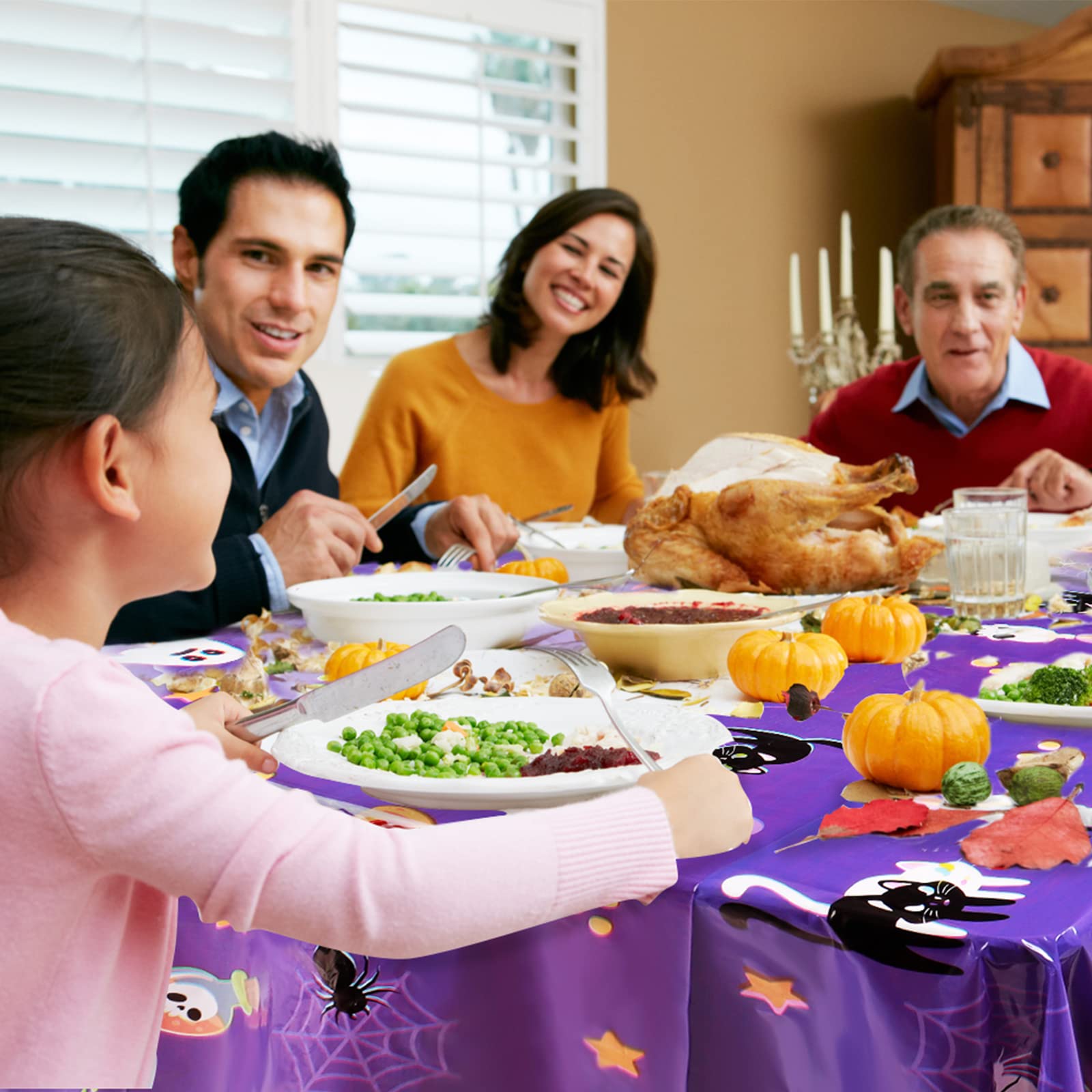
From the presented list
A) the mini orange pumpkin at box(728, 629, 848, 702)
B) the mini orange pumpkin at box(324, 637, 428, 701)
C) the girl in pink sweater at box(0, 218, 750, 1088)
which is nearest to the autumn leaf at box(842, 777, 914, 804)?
the girl in pink sweater at box(0, 218, 750, 1088)

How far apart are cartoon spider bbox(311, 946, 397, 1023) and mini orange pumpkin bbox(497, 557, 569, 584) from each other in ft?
3.30

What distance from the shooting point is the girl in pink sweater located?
1.90 feet

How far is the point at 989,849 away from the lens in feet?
2.16

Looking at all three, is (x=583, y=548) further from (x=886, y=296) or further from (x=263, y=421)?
(x=886, y=296)

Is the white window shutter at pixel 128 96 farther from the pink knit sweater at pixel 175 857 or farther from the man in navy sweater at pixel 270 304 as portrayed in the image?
the pink knit sweater at pixel 175 857

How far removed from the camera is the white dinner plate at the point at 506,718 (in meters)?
0.73

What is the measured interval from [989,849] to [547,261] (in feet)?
8.55

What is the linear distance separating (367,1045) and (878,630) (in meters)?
0.74

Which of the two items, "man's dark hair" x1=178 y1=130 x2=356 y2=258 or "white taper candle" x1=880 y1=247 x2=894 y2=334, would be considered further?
"white taper candle" x1=880 y1=247 x2=894 y2=334

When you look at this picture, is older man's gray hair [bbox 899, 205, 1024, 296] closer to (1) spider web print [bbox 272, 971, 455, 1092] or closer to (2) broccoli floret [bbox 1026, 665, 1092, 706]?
(2) broccoli floret [bbox 1026, 665, 1092, 706]

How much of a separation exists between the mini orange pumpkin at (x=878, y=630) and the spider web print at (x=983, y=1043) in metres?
0.71

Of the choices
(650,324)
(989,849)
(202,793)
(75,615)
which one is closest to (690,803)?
(989,849)

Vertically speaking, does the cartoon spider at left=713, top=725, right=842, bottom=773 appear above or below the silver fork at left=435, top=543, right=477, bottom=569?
below

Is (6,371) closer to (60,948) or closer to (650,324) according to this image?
(60,948)
